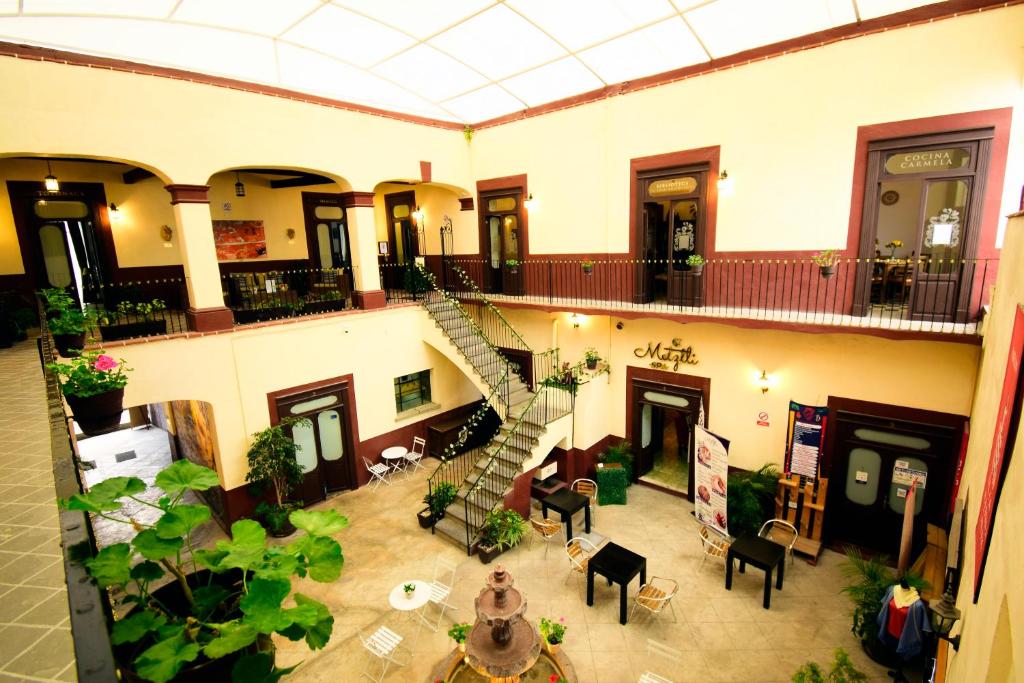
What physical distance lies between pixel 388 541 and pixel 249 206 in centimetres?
918

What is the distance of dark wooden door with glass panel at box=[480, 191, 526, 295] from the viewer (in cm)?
1203

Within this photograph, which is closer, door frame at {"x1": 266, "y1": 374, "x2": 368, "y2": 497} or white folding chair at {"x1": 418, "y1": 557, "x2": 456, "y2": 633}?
white folding chair at {"x1": 418, "y1": 557, "x2": 456, "y2": 633}

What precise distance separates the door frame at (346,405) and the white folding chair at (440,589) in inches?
140

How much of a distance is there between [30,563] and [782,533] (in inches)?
384

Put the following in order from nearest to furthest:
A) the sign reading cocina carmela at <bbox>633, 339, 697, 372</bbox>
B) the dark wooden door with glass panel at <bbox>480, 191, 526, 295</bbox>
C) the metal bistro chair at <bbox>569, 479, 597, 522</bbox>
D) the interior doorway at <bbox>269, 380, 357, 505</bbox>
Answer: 1. the sign reading cocina carmela at <bbox>633, 339, 697, 372</bbox>
2. the interior doorway at <bbox>269, 380, 357, 505</bbox>
3. the metal bistro chair at <bbox>569, 479, 597, 522</bbox>
4. the dark wooden door with glass panel at <bbox>480, 191, 526, 295</bbox>

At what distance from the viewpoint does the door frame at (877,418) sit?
7.22 m

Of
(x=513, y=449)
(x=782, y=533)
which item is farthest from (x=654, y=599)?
(x=513, y=449)

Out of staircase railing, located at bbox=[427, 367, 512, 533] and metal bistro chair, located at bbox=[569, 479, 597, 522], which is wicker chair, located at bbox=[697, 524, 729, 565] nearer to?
metal bistro chair, located at bbox=[569, 479, 597, 522]

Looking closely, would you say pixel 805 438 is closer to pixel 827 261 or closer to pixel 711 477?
pixel 711 477

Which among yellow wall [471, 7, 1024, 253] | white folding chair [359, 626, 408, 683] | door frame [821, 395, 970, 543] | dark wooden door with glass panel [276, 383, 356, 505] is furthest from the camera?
dark wooden door with glass panel [276, 383, 356, 505]

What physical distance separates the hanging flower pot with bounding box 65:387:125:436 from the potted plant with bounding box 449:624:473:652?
15.6ft

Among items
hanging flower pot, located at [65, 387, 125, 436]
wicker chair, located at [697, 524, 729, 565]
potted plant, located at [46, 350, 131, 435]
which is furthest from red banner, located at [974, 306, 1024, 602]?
hanging flower pot, located at [65, 387, 125, 436]

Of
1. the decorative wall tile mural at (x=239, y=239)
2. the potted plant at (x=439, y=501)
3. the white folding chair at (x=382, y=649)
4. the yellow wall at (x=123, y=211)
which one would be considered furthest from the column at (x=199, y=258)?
the white folding chair at (x=382, y=649)

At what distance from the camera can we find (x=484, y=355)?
11438 millimetres
